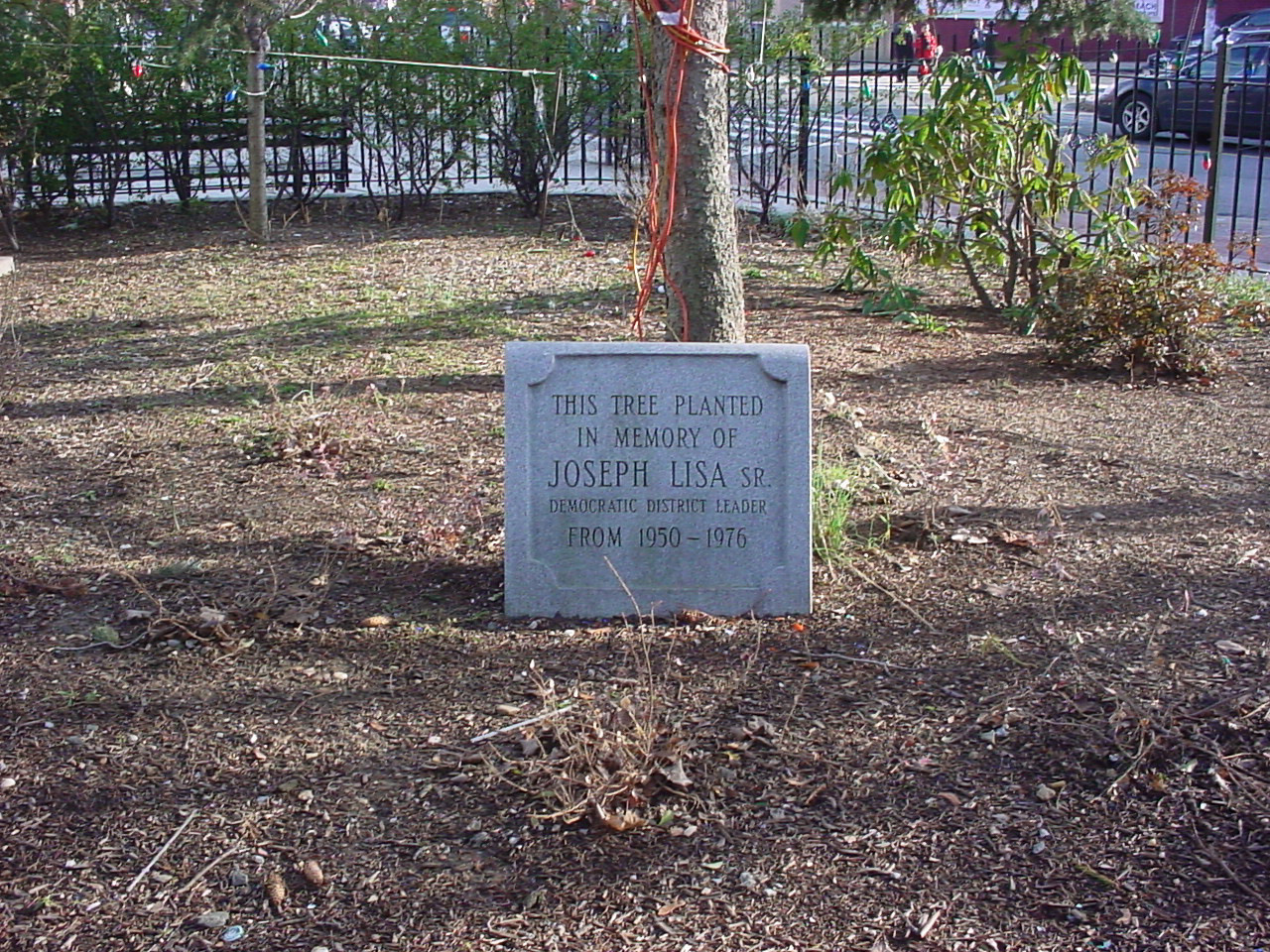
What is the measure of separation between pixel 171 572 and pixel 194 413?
2.02m

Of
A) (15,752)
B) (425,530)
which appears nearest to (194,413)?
(425,530)

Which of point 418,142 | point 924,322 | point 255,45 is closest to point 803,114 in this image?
point 418,142

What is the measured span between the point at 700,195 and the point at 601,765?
298 cm

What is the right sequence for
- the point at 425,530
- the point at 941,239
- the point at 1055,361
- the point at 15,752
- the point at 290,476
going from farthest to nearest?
the point at 941,239
the point at 1055,361
the point at 290,476
the point at 425,530
the point at 15,752

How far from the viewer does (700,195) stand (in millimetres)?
5461

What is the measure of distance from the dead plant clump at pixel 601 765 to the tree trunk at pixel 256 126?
8.06 m

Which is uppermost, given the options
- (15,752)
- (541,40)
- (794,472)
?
(541,40)

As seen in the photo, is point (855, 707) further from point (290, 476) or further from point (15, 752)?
point (290, 476)

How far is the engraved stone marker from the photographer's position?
3.97 meters

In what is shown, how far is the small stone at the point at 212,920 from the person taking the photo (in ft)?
8.87

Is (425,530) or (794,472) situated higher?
(794,472)

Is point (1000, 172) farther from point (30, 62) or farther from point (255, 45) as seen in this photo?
point (30, 62)

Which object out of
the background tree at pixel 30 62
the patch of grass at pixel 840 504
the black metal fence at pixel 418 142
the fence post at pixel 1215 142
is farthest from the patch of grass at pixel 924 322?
the background tree at pixel 30 62

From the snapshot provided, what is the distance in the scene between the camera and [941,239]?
7.98 metres
